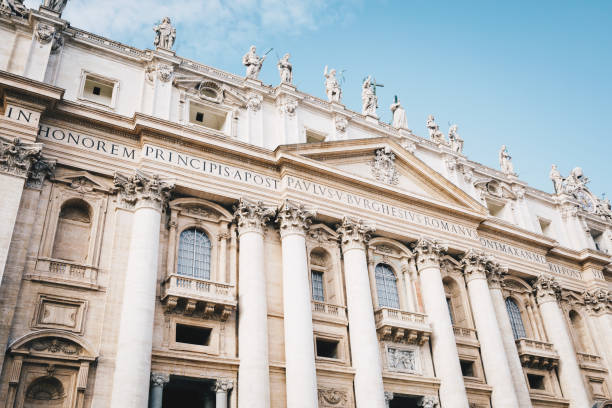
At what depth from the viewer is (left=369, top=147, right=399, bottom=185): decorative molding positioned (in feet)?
95.9

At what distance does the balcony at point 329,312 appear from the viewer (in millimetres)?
24398

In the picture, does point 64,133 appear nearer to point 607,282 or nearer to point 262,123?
point 262,123

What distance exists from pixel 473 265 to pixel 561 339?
6478 mm

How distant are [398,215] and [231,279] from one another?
9.47 m

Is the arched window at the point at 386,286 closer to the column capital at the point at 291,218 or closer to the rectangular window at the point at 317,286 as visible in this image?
the rectangular window at the point at 317,286

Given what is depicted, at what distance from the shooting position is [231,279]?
917 inches

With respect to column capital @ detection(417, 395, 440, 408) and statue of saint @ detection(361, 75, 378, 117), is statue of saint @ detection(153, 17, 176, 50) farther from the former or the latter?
column capital @ detection(417, 395, 440, 408)

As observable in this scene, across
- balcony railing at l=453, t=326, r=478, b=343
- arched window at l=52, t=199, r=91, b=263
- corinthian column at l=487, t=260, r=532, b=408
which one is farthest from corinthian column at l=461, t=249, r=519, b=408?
arched window at l=52, t=199, r=91, b=263

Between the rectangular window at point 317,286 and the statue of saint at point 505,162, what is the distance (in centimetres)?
1717

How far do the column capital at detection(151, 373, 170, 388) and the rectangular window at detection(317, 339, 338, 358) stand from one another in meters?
6.73

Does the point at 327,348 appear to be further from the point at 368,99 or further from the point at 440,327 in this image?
the point at 368,99

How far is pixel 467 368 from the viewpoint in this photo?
2766cm

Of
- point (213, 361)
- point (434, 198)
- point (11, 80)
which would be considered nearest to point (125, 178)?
point (11, 80)

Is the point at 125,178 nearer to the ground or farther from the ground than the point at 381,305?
farther from the ground
